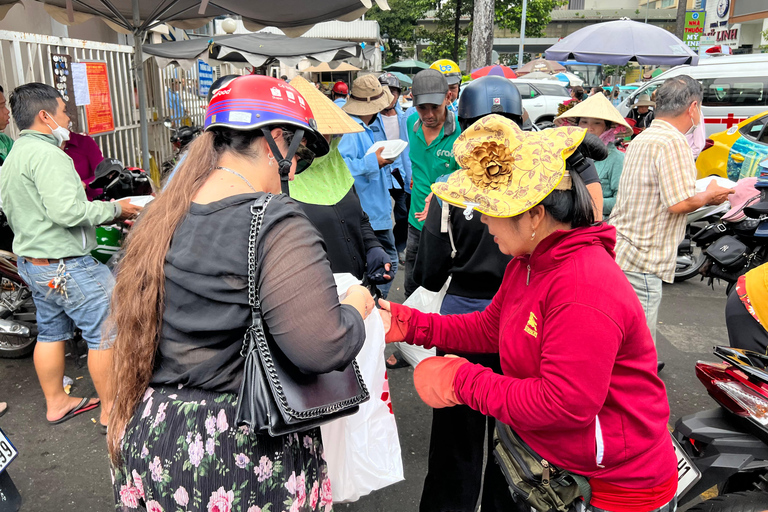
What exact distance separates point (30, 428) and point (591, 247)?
3.66 metres

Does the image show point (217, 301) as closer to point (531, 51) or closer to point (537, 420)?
point (537, 420)

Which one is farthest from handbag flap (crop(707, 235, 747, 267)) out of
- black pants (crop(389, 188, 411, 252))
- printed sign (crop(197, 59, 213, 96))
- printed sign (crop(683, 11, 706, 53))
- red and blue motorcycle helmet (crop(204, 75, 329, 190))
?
printed sign (crop(683, 11, 706, 53))

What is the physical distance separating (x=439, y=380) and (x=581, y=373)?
450 millimetres

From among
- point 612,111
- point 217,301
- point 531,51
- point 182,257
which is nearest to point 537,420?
point 217,301

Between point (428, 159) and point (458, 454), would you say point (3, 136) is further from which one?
point (458, 454)

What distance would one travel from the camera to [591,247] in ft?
5.04

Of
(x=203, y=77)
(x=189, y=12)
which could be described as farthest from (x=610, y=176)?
(x=203, y=77)

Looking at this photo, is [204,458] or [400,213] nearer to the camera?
[204,458]

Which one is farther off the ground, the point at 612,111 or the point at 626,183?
the point at 612,111

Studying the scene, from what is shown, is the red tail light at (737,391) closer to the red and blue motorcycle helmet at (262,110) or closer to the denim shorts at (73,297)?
the red and blue motorcycle helmet at (262,110)

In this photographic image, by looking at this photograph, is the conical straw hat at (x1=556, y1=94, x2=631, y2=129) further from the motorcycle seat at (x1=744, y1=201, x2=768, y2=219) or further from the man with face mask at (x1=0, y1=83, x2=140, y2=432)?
the man with face mask at (x1=0, y1=83, x2=140, y2=432)

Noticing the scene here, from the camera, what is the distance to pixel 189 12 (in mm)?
6922

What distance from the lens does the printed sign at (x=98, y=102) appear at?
5773mm

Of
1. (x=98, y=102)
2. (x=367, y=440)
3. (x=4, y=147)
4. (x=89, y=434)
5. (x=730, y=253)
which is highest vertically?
(x=98, y=102)
